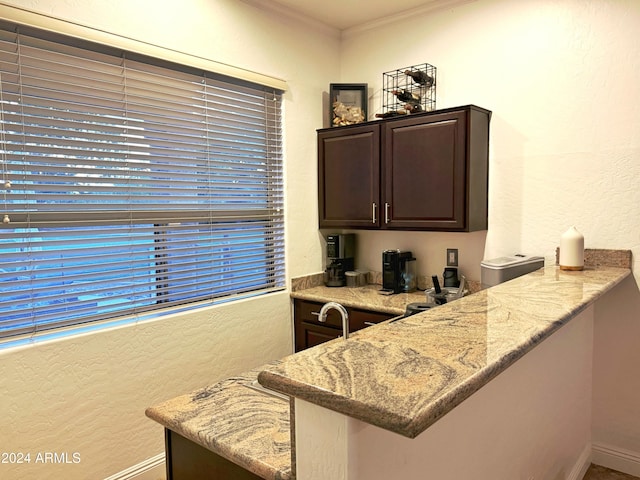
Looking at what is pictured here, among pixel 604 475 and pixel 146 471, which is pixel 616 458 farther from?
pixel 146 471

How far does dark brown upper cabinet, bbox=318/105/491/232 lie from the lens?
106 inches

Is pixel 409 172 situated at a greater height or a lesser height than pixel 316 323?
greater

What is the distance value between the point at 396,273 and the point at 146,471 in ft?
6.19

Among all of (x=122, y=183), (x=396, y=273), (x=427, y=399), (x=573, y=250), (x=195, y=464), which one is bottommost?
(x=195, y=464)

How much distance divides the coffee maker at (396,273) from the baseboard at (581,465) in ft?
4.34

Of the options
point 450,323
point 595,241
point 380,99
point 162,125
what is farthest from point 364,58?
point 450,323

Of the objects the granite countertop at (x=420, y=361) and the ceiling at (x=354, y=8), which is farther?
the ceiling at (x=354, y=8)

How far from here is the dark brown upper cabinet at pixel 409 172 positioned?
2689mm

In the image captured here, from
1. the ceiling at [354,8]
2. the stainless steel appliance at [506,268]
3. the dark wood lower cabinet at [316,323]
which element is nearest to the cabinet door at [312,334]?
the dark wood lower cabinet at [316,323]

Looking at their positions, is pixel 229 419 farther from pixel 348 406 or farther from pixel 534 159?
pixel 534 159

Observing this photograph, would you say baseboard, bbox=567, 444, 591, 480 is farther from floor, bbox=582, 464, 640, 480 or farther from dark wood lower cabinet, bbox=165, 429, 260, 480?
dark wood lower cabinet, bbox=165, 429, 260, 480

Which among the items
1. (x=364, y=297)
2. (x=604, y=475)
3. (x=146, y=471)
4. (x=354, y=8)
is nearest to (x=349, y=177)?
(x=364, y=297)

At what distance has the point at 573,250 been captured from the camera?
89.6 inches

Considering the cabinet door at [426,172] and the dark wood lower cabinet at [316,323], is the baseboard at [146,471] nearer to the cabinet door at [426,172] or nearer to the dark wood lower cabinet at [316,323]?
the dark wood lower cabinet at [316,323]
